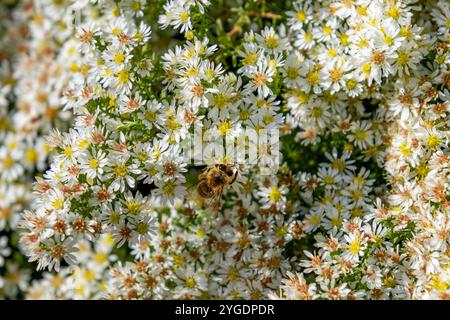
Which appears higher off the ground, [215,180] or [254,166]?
[254,166]

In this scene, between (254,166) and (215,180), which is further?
(254,166)

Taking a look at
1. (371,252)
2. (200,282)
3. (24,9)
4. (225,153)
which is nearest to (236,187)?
(225,153)

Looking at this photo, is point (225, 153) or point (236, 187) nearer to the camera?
point (225, 153)

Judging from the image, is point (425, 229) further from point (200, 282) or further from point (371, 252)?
point (200, 282)
